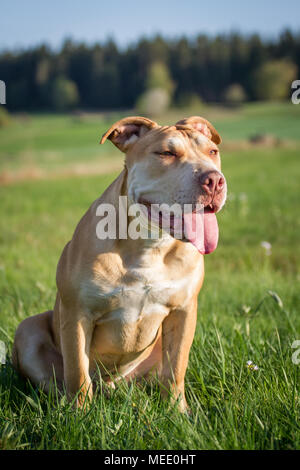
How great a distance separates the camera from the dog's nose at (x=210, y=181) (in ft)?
7.07

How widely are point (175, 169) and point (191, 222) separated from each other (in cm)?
29

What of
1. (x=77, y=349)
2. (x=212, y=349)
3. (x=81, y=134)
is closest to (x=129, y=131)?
(x=77, y=349)

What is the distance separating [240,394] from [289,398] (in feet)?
0.86

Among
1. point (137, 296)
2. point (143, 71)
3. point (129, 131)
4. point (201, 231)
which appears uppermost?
point (143, 71)

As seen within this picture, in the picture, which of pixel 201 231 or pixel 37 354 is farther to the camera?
pixel 37 354

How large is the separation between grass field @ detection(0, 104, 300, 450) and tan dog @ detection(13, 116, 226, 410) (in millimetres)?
231

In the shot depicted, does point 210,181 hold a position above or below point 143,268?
above

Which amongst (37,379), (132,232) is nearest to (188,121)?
(132,232)

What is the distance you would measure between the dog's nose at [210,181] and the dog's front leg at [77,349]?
3.25ft

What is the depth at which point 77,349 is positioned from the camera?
246cm

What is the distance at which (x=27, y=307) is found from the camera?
4012 millimetres

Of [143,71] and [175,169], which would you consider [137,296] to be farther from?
[143,71]

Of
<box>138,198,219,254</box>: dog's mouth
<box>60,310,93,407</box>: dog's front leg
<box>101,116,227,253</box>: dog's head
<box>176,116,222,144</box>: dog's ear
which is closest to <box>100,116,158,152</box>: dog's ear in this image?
<box>101,116,227,253</box>: dog's head

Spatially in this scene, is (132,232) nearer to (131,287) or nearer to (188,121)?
(131,287)
